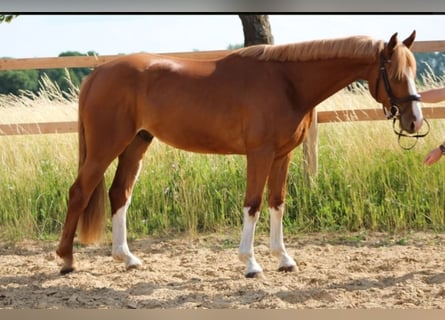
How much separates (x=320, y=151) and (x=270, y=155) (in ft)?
4.96

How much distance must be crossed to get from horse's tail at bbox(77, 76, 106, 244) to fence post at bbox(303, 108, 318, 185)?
1.60 m

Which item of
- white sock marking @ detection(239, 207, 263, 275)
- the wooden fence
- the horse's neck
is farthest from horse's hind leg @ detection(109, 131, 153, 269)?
the wooden fence

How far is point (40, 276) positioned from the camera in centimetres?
399

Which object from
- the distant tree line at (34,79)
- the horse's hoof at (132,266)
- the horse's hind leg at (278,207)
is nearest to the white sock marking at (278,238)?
the horse's hind leg at (278,207)

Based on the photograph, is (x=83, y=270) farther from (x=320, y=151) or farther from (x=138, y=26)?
(x=320, y=151)

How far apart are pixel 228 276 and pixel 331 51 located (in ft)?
4.35

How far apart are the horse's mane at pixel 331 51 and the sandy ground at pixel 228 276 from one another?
110 centimetres

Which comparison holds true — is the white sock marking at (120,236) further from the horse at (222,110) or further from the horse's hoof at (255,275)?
the horse's hoof at (255,275)

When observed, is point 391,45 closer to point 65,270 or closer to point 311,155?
point 311,155

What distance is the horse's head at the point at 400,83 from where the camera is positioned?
3.56 meters

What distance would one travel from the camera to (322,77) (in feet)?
12.6

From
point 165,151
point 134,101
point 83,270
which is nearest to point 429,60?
point 165,151

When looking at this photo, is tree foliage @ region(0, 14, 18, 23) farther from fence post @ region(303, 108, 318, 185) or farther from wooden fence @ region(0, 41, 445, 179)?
fence post @ region(303, 108, 318, 185)

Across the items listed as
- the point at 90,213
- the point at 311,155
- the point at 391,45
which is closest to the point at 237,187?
the point at 311,155
